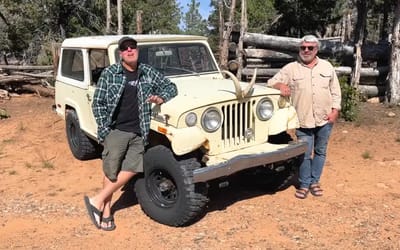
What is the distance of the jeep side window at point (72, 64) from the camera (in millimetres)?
6629

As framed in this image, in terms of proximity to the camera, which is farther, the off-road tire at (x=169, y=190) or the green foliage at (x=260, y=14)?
the green foliage at (x=260, y=14)

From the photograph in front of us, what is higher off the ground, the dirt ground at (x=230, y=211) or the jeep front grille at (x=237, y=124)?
the jeep front grille at (x=237, y=124)

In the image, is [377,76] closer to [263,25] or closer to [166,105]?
[166,105]

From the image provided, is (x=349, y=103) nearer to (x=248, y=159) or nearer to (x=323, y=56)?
(x=323, y=56)

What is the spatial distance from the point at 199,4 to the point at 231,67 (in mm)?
75346

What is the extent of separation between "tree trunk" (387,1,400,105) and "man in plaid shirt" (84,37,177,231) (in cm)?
672

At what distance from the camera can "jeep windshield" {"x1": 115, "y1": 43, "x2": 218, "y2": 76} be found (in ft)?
19.1

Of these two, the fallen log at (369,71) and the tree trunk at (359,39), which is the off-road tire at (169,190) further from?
the fallen log at (369,71)

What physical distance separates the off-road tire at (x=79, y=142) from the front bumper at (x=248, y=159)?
9.88 feet

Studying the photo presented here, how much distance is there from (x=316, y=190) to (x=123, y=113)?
253 centimetres

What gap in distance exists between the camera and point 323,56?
37.5 feet

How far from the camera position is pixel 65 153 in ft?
25.3

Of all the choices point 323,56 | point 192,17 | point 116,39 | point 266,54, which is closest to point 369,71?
point 323,56

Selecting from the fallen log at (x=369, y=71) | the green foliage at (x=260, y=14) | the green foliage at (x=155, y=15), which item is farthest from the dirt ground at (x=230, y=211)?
the green foliage at (x=155, y=15)
